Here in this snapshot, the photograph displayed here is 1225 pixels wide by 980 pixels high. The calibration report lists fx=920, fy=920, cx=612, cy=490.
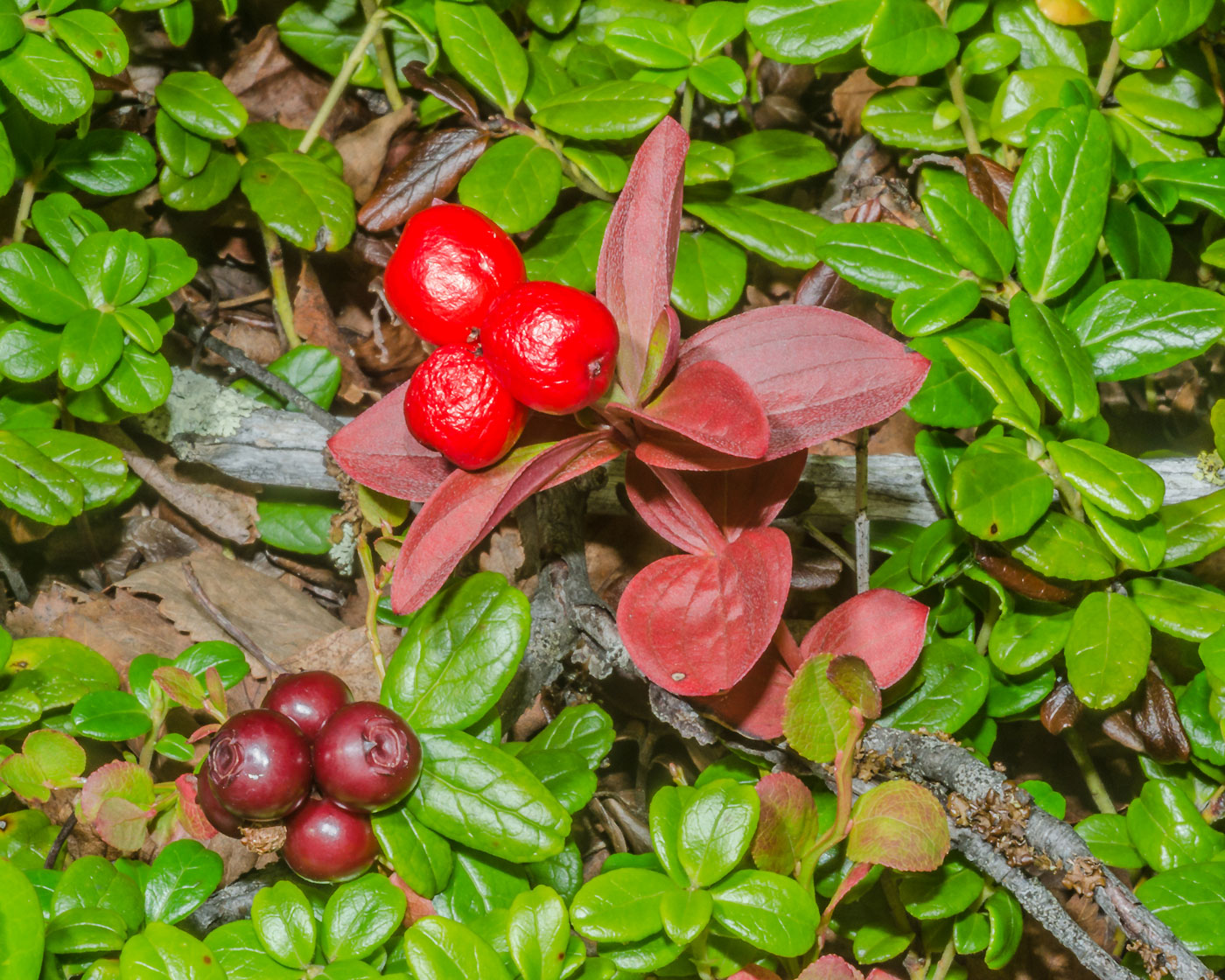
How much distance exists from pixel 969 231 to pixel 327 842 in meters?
1.51

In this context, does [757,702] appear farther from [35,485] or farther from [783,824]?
[35,485]

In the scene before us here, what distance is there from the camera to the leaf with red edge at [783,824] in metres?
1.43

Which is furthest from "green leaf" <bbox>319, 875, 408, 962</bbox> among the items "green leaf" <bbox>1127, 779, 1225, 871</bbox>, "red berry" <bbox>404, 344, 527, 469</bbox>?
A: "green leaf" <bbox>1127, 779, 1225, 871</bbox>

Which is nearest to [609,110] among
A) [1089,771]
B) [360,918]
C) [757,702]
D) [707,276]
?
[707,276]

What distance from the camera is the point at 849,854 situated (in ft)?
4.61

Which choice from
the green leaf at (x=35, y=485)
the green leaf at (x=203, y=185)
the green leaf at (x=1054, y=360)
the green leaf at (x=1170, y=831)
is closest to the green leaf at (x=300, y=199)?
the green leaf at (x=203, y=185)

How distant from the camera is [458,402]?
1.22 metres

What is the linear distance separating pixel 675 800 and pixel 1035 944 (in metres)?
0.96

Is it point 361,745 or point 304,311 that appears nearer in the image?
point 361,745

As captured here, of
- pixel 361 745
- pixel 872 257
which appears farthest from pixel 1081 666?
pixel 361 745

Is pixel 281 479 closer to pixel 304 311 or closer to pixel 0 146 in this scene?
pixel 304 311

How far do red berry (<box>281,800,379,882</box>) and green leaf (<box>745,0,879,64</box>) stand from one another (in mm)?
1574

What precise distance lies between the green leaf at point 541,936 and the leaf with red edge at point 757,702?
0.43 m

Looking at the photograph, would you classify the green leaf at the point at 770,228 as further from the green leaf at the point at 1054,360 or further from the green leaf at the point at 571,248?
the green leaf at the point at 1054,360
